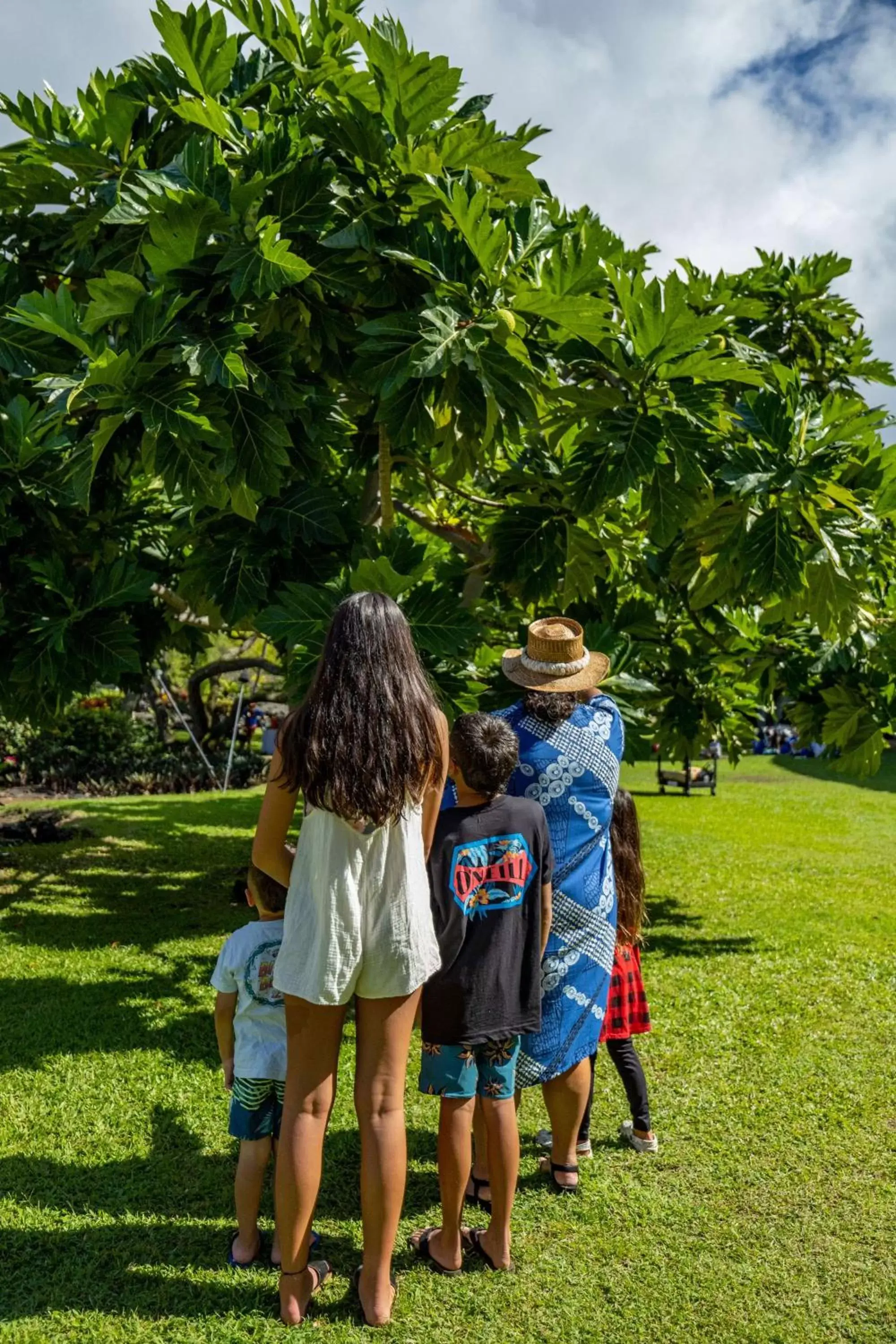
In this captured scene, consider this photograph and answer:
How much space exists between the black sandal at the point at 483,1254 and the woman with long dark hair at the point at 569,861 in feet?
0.81

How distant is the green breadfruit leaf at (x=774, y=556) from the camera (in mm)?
3951

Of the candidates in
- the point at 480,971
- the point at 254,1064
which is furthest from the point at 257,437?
the point at 254,1064

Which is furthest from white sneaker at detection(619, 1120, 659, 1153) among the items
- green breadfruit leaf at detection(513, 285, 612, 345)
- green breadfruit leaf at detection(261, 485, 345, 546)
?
green breadfruit leaf at detection(513, 285, 612, 345)

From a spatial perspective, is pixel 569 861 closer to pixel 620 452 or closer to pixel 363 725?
pixel 363 725

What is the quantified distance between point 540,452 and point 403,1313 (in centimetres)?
374

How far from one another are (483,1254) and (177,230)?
129 inches

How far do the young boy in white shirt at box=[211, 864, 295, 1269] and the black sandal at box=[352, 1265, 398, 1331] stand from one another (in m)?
0.24

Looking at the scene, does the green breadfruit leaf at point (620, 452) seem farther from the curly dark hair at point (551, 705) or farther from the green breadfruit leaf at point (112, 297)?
the green breadfruit leaf at point (112, 297)

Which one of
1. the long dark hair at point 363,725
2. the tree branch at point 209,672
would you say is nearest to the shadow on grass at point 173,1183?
the long dark hair at point 363,725

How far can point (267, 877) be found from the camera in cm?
325

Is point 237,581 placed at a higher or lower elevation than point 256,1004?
higher

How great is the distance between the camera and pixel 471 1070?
3086mm

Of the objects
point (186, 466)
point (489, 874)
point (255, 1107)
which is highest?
point (186, 466)

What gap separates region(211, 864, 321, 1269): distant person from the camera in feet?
10.2
